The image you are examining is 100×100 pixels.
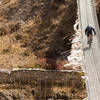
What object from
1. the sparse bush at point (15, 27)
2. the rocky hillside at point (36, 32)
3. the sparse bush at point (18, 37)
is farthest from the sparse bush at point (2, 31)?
the sparse bush at point (18, 37)

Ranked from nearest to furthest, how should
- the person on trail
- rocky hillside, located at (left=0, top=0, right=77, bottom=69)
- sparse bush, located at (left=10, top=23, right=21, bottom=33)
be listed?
the person on trail < rocky hillside, located at (left=0, top=0, right=77, bottom=69) < sparse bush, located at (left=10, top=23, right=21, bottom=33)

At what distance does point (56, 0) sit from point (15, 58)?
10340 mm

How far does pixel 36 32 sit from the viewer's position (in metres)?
21.0

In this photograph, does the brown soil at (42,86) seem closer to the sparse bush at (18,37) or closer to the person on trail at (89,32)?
the person on trail at (89,32)

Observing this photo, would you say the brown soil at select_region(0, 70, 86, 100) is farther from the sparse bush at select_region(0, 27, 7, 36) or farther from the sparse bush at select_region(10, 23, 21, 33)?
the sparse bush at select_region(10, 23, 21, 33)

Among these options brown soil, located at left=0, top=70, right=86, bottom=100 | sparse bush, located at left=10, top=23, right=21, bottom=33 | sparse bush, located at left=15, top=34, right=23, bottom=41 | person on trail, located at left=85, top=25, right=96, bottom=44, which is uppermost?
sparse bush, located at left=10, top=23, right=21, bottom=33

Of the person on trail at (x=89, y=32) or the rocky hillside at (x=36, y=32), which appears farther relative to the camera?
the rocky hillside at (x=36, y=32)

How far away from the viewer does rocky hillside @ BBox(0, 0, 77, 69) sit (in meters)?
16.9

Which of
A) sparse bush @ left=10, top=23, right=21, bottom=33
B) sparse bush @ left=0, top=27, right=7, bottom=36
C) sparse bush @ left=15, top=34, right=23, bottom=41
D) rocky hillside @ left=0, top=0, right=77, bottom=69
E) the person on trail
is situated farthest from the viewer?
sparse bush @ left=10, top=23, right=21, bottom=33

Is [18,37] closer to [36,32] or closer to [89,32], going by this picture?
[36,32]

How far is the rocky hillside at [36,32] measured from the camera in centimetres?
1692

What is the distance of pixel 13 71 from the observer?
1386 cm

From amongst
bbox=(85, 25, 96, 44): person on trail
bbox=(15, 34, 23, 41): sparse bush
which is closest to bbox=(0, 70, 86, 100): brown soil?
bbox=(85, 25, 96, 44): person on trail

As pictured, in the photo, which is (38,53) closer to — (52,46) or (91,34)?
(52,46)
